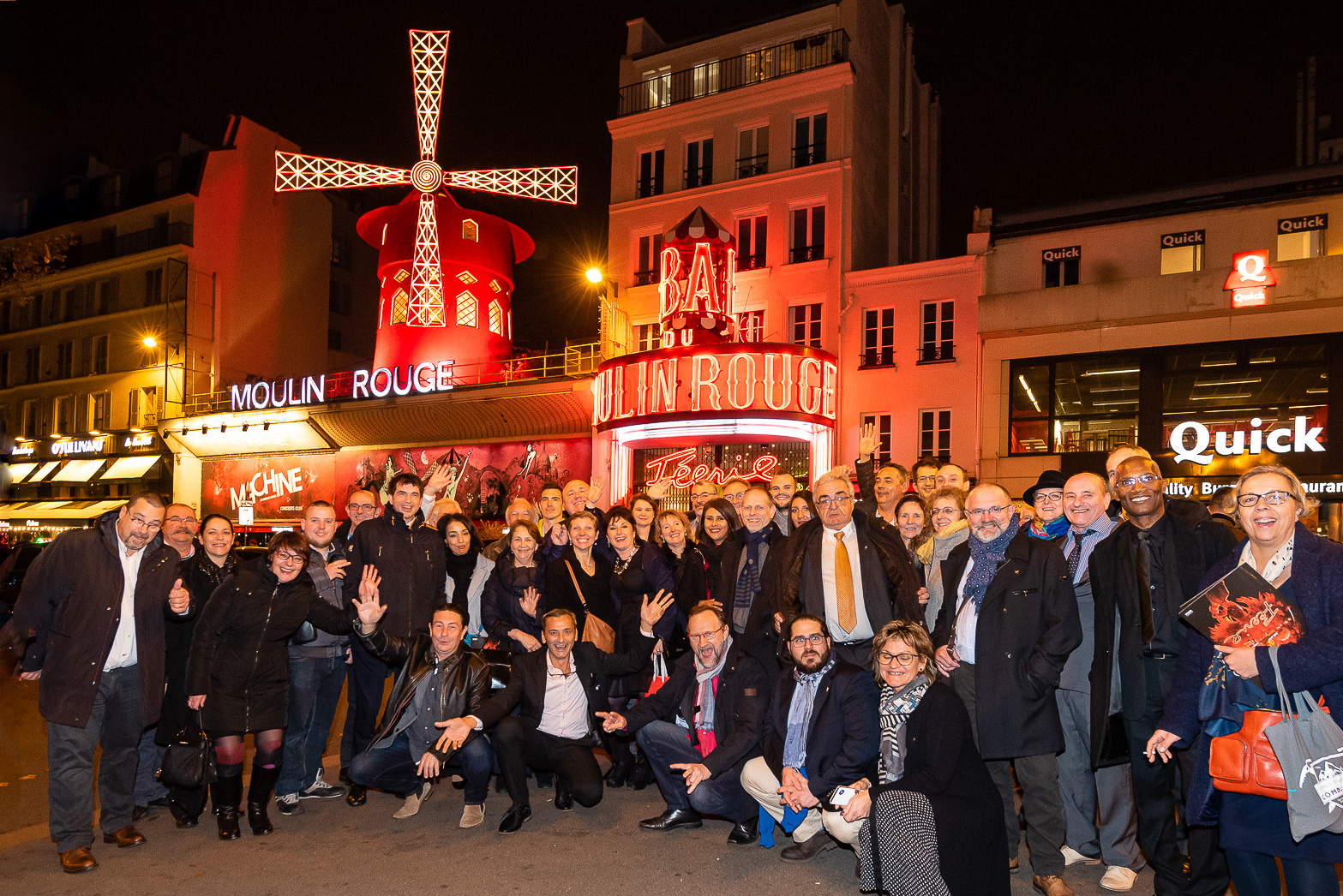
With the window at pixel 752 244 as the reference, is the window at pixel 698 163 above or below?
above

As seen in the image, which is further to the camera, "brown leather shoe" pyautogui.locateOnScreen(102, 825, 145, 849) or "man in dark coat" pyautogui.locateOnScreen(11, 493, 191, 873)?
"brown leather shoe" pyautogui.locateOnScreen(102, 825, 145, 849)

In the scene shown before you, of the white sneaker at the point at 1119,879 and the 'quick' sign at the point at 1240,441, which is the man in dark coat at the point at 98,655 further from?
the 'quick' sign at the point at 1240,441

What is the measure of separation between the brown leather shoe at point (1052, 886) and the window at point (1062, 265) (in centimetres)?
1660

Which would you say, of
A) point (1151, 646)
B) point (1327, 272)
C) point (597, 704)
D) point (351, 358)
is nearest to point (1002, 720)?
point (1151, 646)

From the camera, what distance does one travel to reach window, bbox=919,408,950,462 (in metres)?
19.9

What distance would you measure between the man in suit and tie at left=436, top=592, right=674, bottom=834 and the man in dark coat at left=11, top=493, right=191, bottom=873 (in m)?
1.96

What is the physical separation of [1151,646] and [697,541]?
4.15 m

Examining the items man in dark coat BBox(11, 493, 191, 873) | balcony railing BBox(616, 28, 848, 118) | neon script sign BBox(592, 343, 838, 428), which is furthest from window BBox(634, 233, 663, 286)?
man in dark coat BBox(11, 493, 191, 873)

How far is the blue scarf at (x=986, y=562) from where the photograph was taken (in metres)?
5.46

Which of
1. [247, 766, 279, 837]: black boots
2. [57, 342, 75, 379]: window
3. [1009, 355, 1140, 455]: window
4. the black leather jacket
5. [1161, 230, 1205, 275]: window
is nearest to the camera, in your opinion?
[247, 766, 279, 837]: black boots

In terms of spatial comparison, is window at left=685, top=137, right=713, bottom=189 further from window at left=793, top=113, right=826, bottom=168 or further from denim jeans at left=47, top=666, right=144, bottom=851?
denim jeans at left=47, top=666, right=144, bottom=851

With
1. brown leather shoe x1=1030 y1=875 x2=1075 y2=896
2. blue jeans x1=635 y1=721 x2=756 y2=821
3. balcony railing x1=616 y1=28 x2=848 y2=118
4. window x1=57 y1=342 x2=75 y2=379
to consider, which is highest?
balcony railing x1=616 y1=28 x2=848 y2=118

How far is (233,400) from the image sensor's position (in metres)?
29.4

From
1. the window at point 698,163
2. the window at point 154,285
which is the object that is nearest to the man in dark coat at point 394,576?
the window at point 698,163
